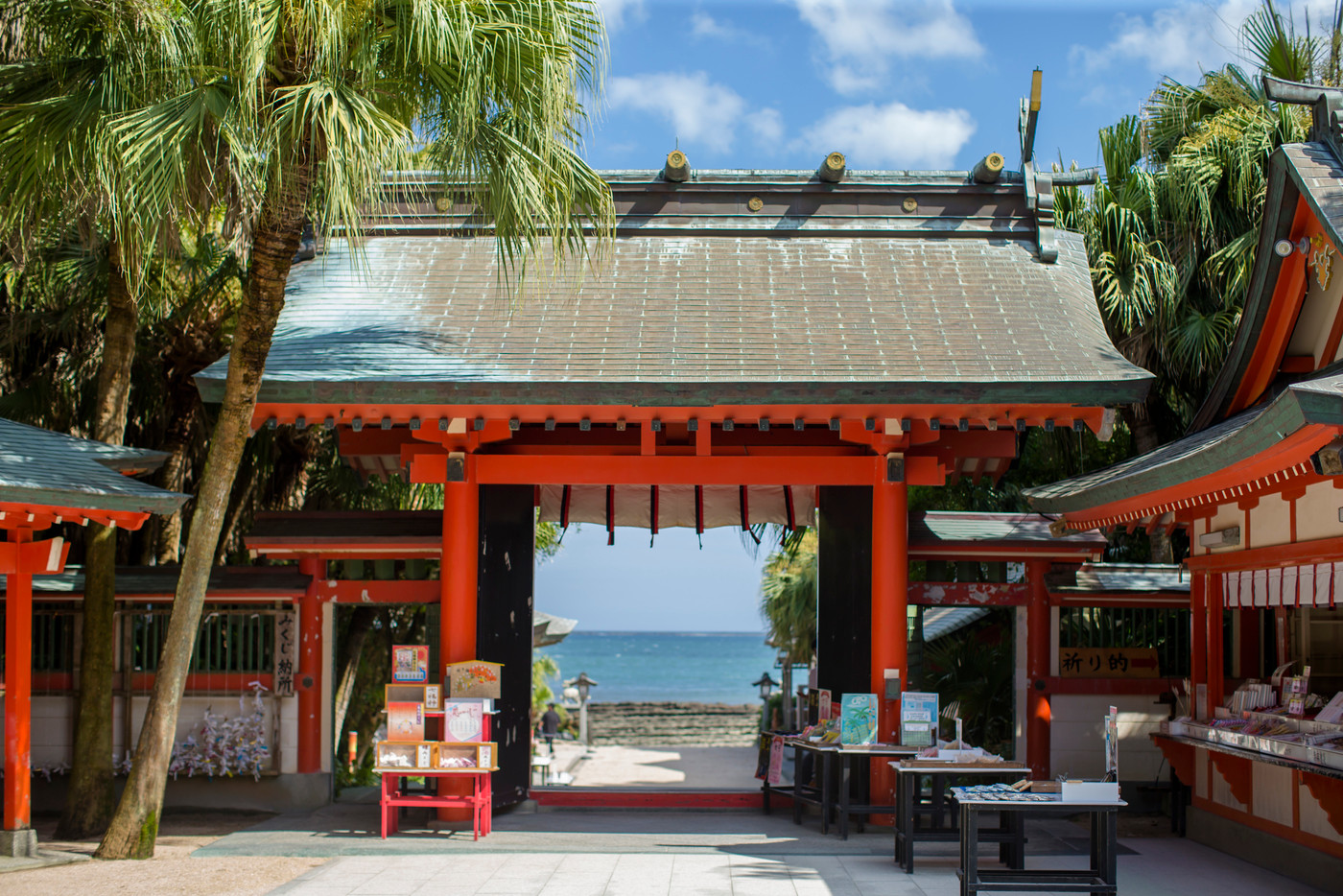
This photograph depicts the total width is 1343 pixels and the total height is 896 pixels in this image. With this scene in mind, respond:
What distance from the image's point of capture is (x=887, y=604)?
9312 millimetres

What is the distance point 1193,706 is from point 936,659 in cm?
331

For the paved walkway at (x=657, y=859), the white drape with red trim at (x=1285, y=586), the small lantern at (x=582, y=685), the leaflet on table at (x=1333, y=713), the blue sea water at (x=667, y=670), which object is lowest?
the blue sea water at (x=667, y=670)

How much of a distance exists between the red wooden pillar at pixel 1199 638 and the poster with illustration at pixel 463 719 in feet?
18.6

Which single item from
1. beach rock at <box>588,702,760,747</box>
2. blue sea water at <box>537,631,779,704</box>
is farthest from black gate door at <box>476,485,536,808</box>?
blue sea water at <box>537,631,779,704</box>

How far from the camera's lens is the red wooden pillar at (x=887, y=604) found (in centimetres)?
921

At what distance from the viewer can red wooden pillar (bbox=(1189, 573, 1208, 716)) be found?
9.08 m

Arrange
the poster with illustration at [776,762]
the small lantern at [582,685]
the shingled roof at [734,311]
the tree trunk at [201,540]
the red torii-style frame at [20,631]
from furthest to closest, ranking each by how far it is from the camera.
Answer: the small lantern at [582,685], the poster with illustration at [776,762], the shingled roof at [734,311], the red torii-style frame at [20,631], the tree trunk at [201,540]

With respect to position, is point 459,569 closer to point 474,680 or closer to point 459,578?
point 459,578

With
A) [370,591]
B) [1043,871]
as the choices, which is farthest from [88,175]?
[1043,871]

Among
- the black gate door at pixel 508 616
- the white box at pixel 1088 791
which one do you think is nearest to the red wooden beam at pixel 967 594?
the black gate door at pixel 508 616

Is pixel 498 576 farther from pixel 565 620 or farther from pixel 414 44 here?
pixel 565 620

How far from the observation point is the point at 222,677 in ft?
32.5

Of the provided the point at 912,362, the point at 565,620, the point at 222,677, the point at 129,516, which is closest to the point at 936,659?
the point at 912,362

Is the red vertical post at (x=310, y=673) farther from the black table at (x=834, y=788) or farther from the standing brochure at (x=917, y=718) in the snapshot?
the standing brochure at (x=917, y=718)
